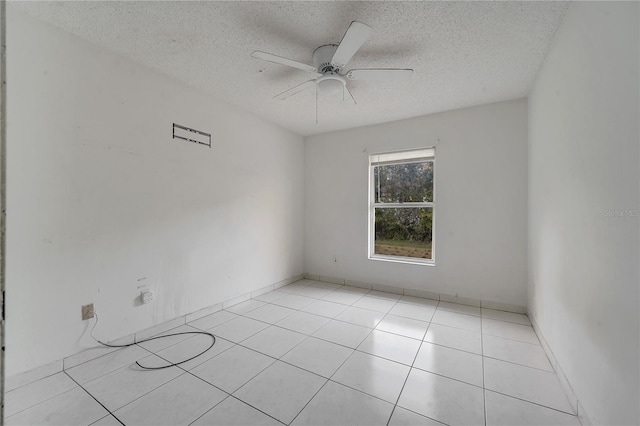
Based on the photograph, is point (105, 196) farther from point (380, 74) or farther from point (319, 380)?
point (380, 74)

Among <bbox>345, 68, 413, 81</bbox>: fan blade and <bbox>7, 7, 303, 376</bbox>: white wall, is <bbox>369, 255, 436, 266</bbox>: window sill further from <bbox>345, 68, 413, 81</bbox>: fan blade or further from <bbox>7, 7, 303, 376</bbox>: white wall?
<bbox>345, 68, 413, 81</bbox>: fan blade

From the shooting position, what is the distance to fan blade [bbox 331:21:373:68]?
5.21 ft

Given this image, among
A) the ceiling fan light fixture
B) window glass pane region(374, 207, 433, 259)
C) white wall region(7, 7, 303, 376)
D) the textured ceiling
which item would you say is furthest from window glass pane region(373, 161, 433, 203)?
white wall region(7, 7, 303, 376)

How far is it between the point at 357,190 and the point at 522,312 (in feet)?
8.44

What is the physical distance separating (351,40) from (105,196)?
229 centimetres

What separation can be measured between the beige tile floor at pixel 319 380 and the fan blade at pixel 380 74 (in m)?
2.32

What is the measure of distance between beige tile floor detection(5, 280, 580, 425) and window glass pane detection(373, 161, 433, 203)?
1723 mm

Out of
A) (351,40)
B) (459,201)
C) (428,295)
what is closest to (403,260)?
(428,295)

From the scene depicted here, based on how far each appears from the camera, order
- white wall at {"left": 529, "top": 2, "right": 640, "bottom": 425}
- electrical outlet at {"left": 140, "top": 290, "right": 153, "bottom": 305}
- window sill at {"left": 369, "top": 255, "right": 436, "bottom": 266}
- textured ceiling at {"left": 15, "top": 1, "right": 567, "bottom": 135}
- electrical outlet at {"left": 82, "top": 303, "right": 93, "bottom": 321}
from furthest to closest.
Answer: window sill at {"left": 369, "top": 255, "right": 436, "bottom": 266} → electrical outlet at {"left": 140, "top": 290, "right": 153, "bottom": 305} → electrical outlet at {"left": 82, "top": 303, "right": 93, "bottom": 321} → textured ceiling at {"left": 15, "top": 1, "right": 567, "bottom": 135} → white wall at {"left": 529, "top": 2, "right": 640, "bottom": 425}

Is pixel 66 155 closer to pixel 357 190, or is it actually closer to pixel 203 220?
pixel 203 220

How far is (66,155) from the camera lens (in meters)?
1.99

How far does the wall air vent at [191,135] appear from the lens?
8.98ft

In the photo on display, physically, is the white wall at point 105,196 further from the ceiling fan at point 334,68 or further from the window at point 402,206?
the window at point 402,206

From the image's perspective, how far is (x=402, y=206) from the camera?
3.90m
